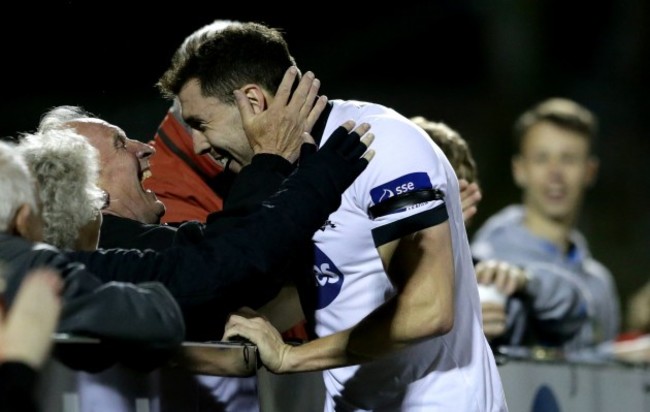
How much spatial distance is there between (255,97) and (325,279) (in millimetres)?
492

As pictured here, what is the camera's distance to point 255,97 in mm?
3422

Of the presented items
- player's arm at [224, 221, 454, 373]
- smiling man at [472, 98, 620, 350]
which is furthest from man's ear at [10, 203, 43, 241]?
smiling man at [472, 98, 620, 350]

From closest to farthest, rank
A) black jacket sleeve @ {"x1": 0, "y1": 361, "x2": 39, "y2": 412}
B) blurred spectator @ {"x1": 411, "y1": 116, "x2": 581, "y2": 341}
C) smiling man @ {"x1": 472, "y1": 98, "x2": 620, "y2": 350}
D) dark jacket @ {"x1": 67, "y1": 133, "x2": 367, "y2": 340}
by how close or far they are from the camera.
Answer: black jacket sleeve @ {"x1": 0, "y1": 361, "x2": 39, "y2": 412}
dark jacket @ {"x1": 67, "y1": 133, "x2": 367, "y2": 340}
blurred spectator @ {"x1": 411, "y1": 116, "x2": 581, "y2": 341}
smiling man @ {"x1": 472, "y1": 98, "x2": 620, "y2": 350}

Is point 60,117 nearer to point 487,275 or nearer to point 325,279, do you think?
point 325,279

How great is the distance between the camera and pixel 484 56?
11500mm

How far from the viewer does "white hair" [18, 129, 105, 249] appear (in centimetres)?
301

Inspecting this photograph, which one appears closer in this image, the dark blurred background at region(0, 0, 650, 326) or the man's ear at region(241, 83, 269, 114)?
the man's ear at region(241, 83, 269, 114)

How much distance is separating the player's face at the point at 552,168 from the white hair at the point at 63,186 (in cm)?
406

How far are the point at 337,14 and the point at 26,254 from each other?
815cm

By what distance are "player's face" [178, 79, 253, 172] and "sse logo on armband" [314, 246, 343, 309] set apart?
Answer: 12.5 inches

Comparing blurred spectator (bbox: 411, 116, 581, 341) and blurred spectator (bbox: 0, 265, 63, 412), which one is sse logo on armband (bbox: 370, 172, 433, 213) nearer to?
blurred spectator (bbox: 0, 265, 63, 412)

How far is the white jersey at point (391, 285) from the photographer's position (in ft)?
10.5

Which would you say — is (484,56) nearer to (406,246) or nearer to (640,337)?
(640,337)

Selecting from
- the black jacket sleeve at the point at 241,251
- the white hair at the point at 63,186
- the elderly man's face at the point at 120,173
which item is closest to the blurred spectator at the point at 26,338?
the black jacket sleeve at the point at 241,251
